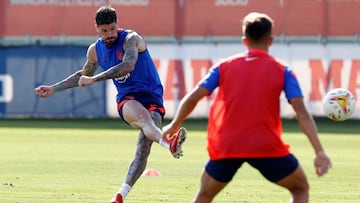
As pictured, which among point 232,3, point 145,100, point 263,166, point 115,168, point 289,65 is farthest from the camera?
point 232,3

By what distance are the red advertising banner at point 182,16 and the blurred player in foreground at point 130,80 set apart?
19575mm

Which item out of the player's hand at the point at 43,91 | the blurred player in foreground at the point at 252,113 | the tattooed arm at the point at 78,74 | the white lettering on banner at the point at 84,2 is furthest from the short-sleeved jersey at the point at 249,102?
the white lettering on banner at the point at 84,2

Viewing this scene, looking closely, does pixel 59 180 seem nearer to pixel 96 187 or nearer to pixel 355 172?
pixel 96 187

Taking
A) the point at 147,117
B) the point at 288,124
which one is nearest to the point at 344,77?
the point at 288,124

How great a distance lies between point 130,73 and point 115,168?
5171 mm

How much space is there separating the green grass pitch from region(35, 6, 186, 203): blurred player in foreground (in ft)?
2.96

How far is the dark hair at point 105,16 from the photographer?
1174 centimetres

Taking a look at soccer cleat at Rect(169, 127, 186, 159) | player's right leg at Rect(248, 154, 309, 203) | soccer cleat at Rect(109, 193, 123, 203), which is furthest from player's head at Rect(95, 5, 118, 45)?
player's right leg at Rect(248, 154, 309, 203)

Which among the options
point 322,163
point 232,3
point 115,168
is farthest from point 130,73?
point 232,3

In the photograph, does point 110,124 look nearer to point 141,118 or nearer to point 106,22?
point 141,118

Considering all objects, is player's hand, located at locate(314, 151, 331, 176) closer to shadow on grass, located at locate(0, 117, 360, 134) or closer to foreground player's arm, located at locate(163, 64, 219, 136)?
foreground player's arm, located at locate(163, 64, 219, 136)

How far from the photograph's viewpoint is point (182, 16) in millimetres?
32438

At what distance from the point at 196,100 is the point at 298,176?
1015 millimetres

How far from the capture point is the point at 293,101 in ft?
27.7
